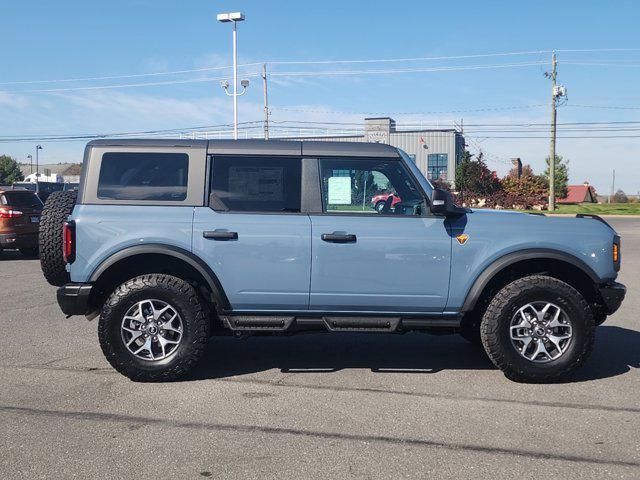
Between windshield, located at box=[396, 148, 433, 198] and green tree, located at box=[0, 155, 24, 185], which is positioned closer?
windshield, located at box=[396, 148, 433, 198]

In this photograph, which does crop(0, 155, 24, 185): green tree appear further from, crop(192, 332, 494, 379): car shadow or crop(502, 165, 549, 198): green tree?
crop(192, 332, 494, 379): car shadow

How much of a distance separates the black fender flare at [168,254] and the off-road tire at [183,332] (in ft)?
0.62

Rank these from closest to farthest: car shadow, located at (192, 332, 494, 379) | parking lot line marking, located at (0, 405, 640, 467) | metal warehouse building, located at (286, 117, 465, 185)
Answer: parking lot line marking, located at (0, 405, 640, 467) → car shadow, located at (192, 332, 494, 379) → metal warehouse building, located at (286, 117, 465, 185)

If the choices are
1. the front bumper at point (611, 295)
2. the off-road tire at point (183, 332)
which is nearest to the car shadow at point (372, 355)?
the off-road tire at point (183, 332)

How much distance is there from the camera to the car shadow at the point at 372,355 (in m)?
6.15

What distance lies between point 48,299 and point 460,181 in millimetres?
43062

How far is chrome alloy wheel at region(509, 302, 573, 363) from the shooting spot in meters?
5.69

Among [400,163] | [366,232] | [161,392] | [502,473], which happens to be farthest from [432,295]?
[161,392]

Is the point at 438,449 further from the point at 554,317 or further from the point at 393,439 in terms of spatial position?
the point at 554,317

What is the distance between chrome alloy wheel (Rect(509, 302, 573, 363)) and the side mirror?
1069 mm

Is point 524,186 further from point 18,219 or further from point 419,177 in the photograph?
point 419,177

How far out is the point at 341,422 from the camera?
4.71m

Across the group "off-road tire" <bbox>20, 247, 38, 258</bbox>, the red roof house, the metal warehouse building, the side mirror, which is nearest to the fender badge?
the side mirror

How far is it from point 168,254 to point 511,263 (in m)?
2.93
